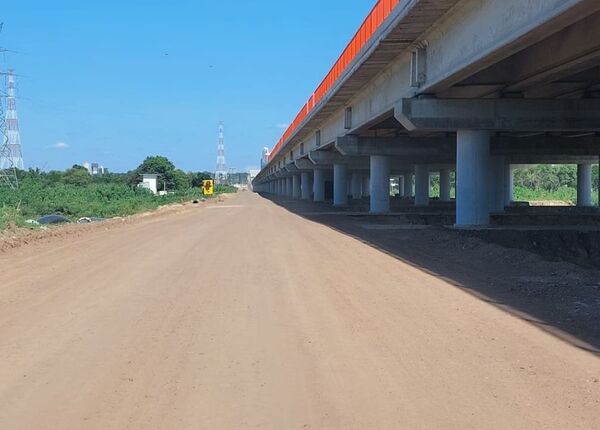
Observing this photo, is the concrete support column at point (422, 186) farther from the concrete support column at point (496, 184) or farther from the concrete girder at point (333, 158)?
the concrete support column at point (496, 184)

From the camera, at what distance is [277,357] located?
267 inches

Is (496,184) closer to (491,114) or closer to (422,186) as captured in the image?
(491,114)

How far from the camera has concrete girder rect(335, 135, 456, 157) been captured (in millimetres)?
36031

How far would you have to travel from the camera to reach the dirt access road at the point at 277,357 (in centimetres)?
509

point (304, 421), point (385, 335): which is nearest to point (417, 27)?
point (385, 335)

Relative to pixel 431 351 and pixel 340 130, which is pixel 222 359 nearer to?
pixel 431 351

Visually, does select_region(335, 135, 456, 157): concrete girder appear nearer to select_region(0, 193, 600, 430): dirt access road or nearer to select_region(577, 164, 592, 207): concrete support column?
select_region(577, 164, 592, 207): concrete support column

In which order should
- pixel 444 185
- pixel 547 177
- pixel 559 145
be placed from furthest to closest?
pixel 547 177, pixel 444 185, pixel 559 145

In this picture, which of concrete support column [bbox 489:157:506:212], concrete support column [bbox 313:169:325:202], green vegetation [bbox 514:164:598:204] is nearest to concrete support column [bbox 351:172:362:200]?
concrete support column [bbox 313:169:325:202]

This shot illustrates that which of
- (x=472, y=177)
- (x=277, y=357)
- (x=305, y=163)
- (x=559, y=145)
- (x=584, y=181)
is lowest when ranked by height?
(x=277, y=357)

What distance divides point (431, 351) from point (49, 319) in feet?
17.3

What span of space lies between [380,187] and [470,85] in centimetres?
1562

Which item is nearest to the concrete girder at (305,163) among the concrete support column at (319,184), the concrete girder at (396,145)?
the concrete support column at (319,184)

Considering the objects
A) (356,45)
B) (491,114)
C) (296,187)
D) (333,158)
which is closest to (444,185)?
(333,158)
